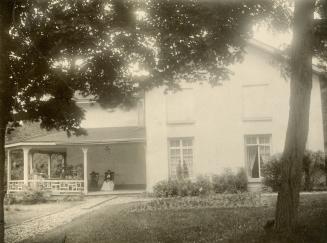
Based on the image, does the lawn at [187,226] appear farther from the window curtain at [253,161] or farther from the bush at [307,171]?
the window curtain at [253,161]

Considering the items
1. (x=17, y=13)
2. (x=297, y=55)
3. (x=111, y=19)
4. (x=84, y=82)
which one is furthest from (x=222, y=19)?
(x=17, y=13)

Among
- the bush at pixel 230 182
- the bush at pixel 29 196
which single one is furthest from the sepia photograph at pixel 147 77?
the bush at pixel 29 196

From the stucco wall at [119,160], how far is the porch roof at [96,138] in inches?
55.0

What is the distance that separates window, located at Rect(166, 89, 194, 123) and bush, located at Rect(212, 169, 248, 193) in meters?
3.47

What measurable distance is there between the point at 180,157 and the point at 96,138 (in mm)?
5589

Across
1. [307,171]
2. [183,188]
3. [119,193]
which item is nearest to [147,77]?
[183,188]

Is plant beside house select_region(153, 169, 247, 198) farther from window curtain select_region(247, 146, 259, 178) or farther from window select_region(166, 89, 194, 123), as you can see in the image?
window select_region(166, 89, 194, 123)

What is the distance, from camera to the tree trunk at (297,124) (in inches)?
385

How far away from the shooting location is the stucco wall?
95.7 ft

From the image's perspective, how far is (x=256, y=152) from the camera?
23266mm

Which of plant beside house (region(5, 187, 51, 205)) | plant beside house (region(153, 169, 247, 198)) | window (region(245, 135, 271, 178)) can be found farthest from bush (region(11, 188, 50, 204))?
window (region(245, 135, 271, 178))

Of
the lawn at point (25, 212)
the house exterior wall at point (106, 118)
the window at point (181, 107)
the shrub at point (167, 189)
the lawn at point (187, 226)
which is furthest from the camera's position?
the house exterior wall at point (106, 118)

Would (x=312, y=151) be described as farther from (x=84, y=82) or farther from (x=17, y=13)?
(x=17, y=13)

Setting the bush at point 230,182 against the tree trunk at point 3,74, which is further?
the bush at point 230,182
